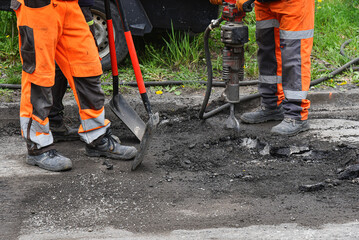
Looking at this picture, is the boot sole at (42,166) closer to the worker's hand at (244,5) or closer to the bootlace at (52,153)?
the bootlace at (52,153)

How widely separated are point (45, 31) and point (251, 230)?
1.86 meters

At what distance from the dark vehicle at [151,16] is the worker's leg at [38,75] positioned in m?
1.83

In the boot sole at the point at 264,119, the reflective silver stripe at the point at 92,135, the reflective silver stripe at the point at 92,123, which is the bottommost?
the boot sole at the point at 264,119

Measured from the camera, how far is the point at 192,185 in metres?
3.26

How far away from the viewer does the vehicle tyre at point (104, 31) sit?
5.10 metres

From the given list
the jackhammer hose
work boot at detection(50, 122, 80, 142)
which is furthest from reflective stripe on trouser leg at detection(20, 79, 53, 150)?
the jackhammer hose

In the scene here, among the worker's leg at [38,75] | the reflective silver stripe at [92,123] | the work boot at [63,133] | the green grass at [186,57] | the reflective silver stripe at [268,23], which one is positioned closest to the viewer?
the worker's leg at [38,75]

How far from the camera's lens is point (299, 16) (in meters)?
3.97

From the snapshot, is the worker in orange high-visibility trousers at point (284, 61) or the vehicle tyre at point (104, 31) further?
the vehicle tyre at point (104, 31)

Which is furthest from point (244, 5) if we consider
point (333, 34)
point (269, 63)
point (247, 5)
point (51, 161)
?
A: point (333, 34)

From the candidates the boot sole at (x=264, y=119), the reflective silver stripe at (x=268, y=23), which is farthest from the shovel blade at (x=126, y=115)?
the reflective silver stripe at (x=268, y=23)

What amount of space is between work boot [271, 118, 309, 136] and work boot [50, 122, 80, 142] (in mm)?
1707

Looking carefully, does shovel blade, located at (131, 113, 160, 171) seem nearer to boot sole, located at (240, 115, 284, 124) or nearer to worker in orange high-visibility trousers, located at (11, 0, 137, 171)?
worker in orange high-visibility trousers, located at (11, 0, 137, 171)

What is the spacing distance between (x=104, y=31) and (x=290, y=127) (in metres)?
2.26
